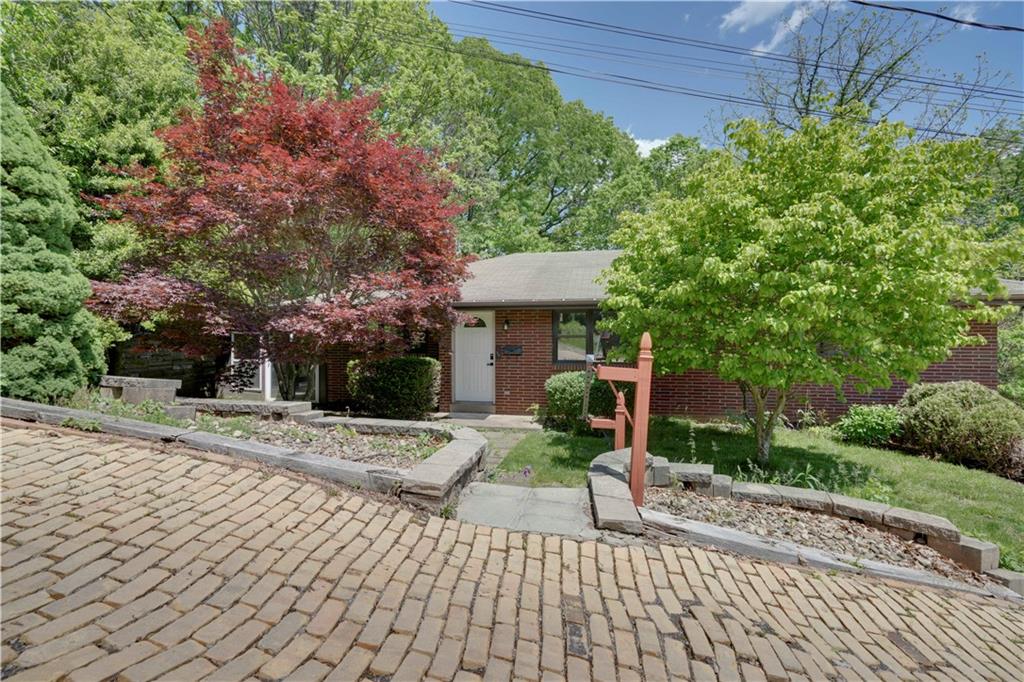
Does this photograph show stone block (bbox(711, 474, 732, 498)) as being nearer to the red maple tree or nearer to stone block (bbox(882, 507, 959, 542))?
stone block (bbox(882, 507, 959, 542))

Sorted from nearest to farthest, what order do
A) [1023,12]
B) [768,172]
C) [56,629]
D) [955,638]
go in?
[56,629] → [955,638] → [768,172] → [1023,12]

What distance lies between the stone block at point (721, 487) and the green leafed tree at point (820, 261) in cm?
149

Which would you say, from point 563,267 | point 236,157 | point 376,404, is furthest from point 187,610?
point 563,267

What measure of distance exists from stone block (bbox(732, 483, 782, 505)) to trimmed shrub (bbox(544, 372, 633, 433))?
344 cm

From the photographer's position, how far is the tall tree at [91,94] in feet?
28.2

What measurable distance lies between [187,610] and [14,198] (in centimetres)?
558

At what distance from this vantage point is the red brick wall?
28.8 ft

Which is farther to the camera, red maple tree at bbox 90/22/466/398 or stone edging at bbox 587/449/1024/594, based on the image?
red maple tree at bbox 90/22/466/398

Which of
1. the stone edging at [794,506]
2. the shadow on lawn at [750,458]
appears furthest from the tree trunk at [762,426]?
the stone edging at [794,506]

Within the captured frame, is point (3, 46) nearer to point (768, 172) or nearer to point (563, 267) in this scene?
point (563, 267)

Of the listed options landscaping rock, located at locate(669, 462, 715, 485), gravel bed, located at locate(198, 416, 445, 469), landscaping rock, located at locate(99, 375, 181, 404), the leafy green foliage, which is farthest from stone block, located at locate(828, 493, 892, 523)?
the leafy green foliage

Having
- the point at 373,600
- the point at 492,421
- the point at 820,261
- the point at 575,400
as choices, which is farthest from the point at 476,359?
the point at 373,600

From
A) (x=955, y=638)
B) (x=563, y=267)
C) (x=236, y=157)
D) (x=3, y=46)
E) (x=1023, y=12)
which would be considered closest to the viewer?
(x=955, y=638)

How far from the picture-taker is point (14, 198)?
5156 mm
